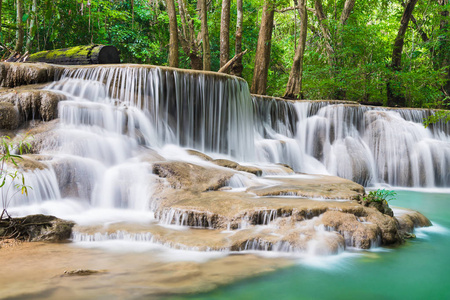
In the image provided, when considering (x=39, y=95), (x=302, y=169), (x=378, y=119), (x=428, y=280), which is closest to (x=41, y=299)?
(x=428, y=280)

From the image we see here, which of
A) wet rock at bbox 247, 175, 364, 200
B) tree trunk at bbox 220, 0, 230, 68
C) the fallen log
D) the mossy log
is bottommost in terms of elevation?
wet rock at bbox 247, 175, 364, 200

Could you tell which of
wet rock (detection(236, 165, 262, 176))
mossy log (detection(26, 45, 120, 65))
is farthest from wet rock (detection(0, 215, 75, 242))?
mossy log (detection(26, 45, 120, 65))

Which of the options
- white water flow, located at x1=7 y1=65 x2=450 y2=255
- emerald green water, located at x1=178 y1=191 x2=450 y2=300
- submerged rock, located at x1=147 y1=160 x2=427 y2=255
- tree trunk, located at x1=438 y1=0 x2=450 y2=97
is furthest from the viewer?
tree trunk, located at x1=438 y1=0 x2=450 y2=97

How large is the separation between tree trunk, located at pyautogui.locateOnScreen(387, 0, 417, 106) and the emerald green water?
482 inches

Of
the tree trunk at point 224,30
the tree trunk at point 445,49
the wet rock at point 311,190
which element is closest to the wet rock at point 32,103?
the wet rock at point 311,190

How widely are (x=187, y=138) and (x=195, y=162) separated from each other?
1780 millimetres

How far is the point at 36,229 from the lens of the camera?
451cm

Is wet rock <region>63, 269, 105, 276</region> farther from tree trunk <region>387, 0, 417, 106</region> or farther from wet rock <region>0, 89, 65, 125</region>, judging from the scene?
tree trunk <region>387, 0, 417, 106</region>

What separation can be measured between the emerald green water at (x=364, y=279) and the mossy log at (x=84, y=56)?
884cm

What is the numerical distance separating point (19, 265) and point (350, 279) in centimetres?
295

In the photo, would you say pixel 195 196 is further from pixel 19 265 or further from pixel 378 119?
pixel 378 119

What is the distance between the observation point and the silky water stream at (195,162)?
346 cm

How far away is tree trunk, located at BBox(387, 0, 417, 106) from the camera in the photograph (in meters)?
15.5

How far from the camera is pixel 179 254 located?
4039mm
